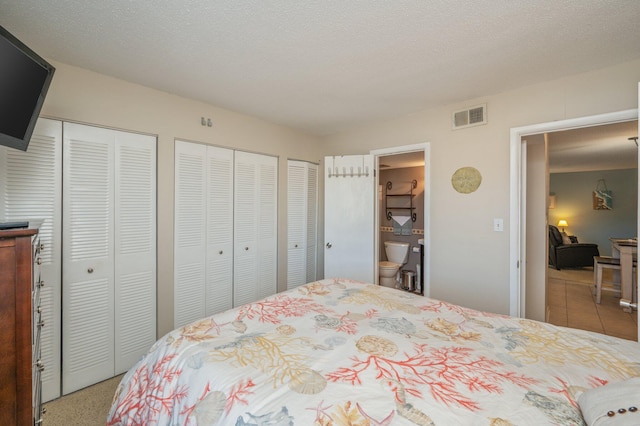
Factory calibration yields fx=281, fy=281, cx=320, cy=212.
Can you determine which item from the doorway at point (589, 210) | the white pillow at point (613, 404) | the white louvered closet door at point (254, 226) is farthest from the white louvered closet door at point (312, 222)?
the white pillow at point (613, 404)

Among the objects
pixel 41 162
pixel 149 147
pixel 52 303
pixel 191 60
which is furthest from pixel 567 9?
pixel 52 303

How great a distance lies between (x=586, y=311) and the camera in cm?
369

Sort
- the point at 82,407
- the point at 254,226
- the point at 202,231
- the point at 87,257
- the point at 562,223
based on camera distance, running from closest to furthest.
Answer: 1. the point at 82,407
2. the point at 87,257
3. the point at 202,231
4. the point at 254,226
5. the point at 562,223

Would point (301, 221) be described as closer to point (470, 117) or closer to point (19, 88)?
point (470, 117)

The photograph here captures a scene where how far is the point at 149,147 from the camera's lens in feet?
8.04

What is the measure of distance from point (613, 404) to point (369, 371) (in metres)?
0.68

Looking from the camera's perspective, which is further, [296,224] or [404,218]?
[404,218]

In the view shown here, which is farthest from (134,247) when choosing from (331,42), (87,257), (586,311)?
(586,311)

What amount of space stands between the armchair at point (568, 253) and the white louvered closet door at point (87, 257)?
7921 mm

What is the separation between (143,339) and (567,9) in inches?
144

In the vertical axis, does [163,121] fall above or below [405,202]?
above

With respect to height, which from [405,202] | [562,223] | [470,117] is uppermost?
[470,117]

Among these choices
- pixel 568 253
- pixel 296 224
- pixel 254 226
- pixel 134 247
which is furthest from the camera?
pixel 568 253

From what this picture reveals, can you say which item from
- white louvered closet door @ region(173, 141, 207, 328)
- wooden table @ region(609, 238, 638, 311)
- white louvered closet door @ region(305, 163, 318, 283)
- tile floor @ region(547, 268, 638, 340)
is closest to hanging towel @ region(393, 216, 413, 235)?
white louvered closet door @ region(305, 163, 318, 283)
